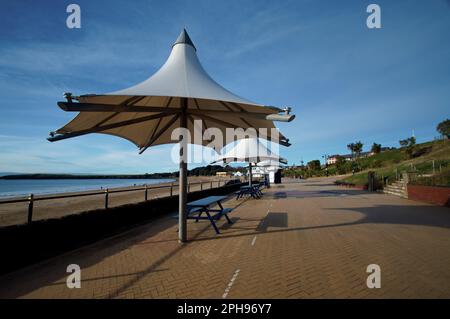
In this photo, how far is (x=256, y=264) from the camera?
155 inches

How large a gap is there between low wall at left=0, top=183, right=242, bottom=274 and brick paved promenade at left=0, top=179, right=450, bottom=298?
26 centimetres

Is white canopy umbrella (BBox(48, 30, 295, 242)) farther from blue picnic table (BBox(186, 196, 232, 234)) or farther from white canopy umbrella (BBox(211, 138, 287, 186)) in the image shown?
white canopy umbrella (BBox(211, 138, 287, 186))

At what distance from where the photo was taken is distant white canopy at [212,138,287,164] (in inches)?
552

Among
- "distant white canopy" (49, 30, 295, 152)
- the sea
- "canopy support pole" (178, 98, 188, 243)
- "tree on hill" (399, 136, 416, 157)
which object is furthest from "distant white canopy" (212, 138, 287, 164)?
"tree on hill" (399, 136, 416, 157)

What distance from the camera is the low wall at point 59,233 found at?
12.4 ft

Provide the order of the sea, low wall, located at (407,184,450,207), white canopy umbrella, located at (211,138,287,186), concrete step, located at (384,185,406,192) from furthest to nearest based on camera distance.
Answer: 1. the sea
2. white canopy umbrella, located at (211,138,287,186)
3. concrete step, located at (384,185,406,192)
4. low wall, located at (407,184,450,207)

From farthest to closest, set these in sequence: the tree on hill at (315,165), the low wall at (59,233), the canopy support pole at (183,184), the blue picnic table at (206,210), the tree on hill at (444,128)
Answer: the tree on hill at (315,165)
the tree on hill at (444,128)
the blue picnic table at (206,210)
the canopy support pole at (183,184)
the low wall at (59,233)

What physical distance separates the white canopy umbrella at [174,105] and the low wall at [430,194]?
349 inches

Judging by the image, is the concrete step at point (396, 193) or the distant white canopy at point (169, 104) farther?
the concrete step at point (396, 193)

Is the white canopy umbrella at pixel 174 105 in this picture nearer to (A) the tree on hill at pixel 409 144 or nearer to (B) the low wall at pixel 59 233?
(B) the low wall at pixel 59 233

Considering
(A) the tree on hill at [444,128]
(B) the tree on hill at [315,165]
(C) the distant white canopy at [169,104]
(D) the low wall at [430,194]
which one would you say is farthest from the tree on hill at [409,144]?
(C) the distant white canopy at [169,104]

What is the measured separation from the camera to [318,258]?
13.8 feet

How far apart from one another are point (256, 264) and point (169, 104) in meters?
4.39
